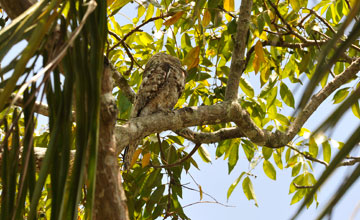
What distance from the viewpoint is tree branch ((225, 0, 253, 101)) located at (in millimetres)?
2480

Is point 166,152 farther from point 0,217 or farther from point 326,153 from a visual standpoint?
point 0,217

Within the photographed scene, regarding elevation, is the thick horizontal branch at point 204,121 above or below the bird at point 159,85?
below

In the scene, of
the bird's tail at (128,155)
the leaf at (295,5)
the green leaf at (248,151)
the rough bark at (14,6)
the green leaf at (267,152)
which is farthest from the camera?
the green leaf at (248,151)

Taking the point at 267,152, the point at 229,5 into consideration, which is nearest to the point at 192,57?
the point at 229,5

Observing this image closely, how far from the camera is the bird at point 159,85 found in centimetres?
333

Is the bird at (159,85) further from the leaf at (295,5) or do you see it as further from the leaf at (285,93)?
the leaf at (295,5)

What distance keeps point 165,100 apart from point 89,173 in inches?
107

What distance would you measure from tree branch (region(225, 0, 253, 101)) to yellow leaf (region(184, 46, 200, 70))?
0.67 ft

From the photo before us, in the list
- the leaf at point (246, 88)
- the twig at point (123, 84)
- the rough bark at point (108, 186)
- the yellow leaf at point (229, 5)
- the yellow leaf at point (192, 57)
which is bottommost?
the rough bark at point (108, 186)

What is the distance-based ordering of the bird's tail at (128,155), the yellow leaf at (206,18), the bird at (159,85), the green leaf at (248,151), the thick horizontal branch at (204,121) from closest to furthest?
the thick horizontal branch at (204,121) < the yellow leaf at (206,18) < the bird's tail at (128,155) < the green leaf at (248,151) < the bird at (159,85)

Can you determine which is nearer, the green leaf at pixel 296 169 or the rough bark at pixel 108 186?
the rough bark at pixel 108 186

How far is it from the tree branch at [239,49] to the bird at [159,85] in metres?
0.86

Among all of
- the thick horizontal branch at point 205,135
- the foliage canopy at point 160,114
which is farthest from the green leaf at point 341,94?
the thick horizontal branch at point 205,135

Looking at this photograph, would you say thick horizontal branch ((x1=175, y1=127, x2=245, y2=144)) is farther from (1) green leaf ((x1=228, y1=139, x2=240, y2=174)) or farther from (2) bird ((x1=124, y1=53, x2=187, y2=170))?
(2) bird ((x1=124, y1=53, x2=187, y2=170))
